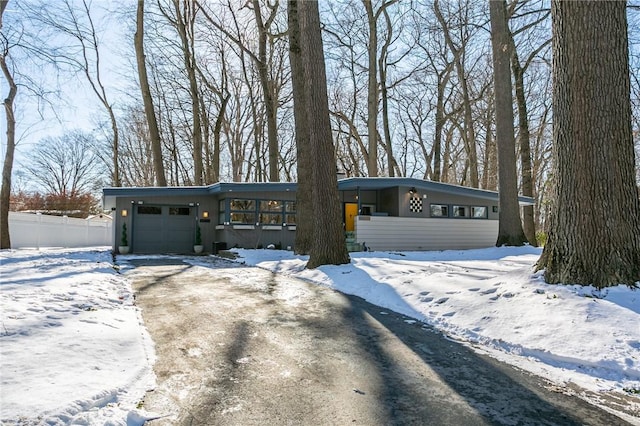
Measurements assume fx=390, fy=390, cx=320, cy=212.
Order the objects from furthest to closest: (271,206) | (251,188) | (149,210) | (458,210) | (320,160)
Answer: (458,210)
(271,206)
(149,210)
(251,188)
(320,160)

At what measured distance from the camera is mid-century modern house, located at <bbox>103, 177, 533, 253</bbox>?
48.0ft

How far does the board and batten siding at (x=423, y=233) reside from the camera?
14.4 m

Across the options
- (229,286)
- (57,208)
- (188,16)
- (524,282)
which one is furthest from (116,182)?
(524,282)

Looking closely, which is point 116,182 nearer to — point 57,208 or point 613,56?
point 57,208

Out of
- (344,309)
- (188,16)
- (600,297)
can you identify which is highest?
(188,16)

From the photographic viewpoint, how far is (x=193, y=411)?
7.45 ft

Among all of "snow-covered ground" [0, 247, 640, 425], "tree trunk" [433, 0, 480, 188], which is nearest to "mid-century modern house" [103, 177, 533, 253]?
"tree trunk" [433, 0, 480, 188]

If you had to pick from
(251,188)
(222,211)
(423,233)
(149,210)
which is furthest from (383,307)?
(149,210)

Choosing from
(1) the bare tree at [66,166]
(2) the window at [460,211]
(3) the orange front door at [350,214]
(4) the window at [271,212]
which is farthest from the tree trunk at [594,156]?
(1) the bare tree at [66,166]

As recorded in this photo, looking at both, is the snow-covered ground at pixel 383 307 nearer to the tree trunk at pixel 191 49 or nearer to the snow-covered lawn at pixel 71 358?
the snow-covered lawn at pixel 71 358

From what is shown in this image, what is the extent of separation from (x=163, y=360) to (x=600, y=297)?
4049 mm

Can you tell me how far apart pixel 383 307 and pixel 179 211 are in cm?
1231

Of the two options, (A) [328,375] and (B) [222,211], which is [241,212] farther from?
(A) [328,375]

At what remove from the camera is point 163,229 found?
1545cm
